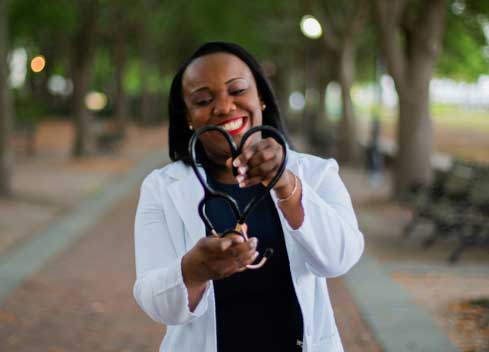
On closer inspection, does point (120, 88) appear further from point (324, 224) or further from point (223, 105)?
point (324, 224)

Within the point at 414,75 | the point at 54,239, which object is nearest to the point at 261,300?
the point at 54,239

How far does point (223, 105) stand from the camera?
7.27 feet

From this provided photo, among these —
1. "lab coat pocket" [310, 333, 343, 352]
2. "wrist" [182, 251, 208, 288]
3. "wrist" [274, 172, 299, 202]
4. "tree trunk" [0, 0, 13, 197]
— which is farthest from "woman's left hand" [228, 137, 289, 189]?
"tree trunk" [0, 0, 13, 197]

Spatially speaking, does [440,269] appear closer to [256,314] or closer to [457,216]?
[457,216]

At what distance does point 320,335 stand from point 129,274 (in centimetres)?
766

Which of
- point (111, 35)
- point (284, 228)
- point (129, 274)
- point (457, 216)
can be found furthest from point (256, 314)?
point (111, 35)

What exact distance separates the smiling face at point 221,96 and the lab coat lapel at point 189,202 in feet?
0.44

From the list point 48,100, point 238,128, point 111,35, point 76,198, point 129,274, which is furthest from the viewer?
point 48,100

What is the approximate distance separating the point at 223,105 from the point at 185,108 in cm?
27

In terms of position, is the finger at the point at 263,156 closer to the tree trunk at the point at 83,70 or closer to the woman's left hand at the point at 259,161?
the woman's left hand at the point at 259,161

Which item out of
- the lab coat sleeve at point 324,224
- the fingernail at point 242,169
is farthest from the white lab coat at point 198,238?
the fingernail at point 242,169

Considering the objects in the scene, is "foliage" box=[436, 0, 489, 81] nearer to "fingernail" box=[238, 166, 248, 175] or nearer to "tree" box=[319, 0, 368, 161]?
"tree" box=[319, 0, 368, 161]

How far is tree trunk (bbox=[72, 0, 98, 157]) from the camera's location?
2366 cm

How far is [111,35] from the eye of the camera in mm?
38281
